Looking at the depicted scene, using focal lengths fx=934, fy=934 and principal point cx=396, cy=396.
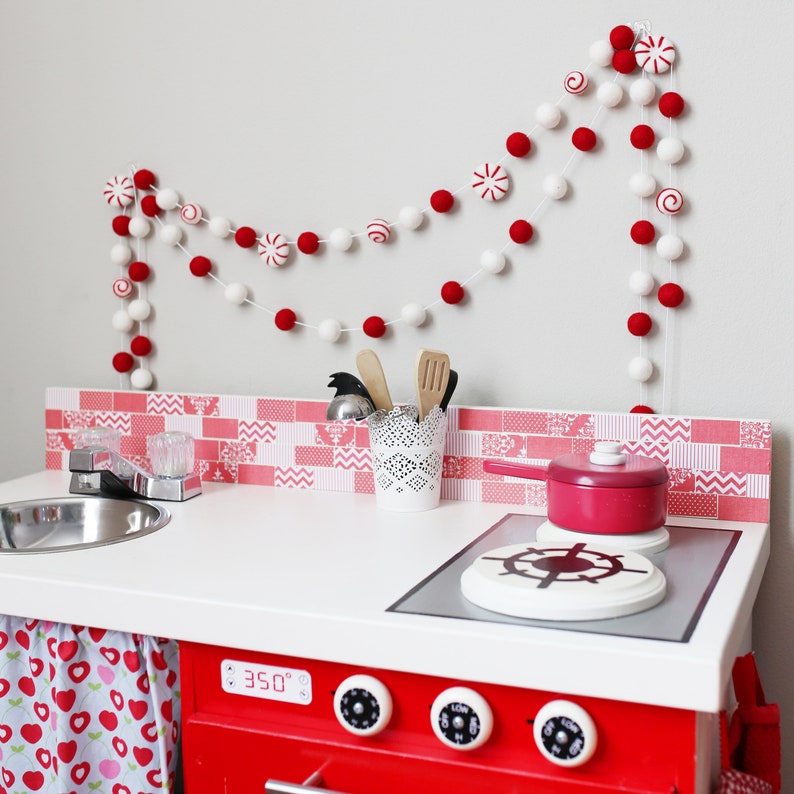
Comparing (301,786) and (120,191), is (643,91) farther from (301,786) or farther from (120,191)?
(301,786)

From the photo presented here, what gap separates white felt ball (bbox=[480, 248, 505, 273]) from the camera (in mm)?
1715

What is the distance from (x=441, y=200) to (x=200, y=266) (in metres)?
0.55

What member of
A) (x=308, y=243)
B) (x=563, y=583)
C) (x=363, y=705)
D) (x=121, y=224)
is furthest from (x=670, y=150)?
(x=121, y=224)

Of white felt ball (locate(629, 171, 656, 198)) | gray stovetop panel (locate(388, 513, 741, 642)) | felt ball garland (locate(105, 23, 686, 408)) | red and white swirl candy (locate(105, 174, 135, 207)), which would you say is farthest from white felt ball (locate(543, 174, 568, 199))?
red and white swirl candy (locate(105, 174, 135, 207))

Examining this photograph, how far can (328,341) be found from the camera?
1886mm

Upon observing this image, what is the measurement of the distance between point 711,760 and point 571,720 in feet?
0.74

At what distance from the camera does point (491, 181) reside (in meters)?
1.71

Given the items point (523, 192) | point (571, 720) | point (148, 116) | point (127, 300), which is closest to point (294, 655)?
point (571, 720)

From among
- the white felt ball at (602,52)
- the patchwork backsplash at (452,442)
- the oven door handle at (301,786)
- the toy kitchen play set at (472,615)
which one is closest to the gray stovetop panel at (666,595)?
the toy kitchen play set at (472,615)

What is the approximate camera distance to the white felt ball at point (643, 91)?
1593mm

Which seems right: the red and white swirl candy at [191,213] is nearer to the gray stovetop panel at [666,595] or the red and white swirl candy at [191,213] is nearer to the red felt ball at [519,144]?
the red felt ball at [519,144]

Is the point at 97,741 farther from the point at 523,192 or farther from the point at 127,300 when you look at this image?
the point at 523,192

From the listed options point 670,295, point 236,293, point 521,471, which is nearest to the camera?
point 521,471

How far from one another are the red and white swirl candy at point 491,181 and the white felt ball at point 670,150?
0.90 ft
